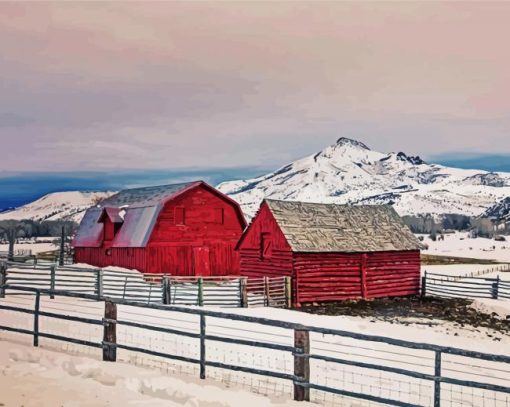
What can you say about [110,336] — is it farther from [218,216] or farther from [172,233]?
[218,216]

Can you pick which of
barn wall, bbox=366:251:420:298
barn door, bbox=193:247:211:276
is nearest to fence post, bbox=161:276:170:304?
barn wall, bbox=366:251:420:298

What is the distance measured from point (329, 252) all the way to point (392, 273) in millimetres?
5207

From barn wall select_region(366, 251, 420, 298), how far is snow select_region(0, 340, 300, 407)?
23.4 m

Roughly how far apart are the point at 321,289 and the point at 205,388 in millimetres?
21492

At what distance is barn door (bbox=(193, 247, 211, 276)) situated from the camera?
40.5 m

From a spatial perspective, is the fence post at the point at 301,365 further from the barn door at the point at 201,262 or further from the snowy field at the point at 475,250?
the snowy field at the point at 475,250

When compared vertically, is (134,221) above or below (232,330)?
above

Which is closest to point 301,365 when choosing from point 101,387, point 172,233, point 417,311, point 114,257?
point 101,387

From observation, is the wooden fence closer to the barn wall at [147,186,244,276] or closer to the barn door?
the barn wall at [147,186,244,276]

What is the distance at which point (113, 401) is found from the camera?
926 centimetres

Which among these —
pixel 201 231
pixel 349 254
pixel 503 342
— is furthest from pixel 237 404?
pixel 201 231

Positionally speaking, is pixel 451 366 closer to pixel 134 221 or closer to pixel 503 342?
pixel 503 342

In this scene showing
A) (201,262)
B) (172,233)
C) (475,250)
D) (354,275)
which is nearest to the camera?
(354,275)

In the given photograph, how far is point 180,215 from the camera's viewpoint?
4012cm
